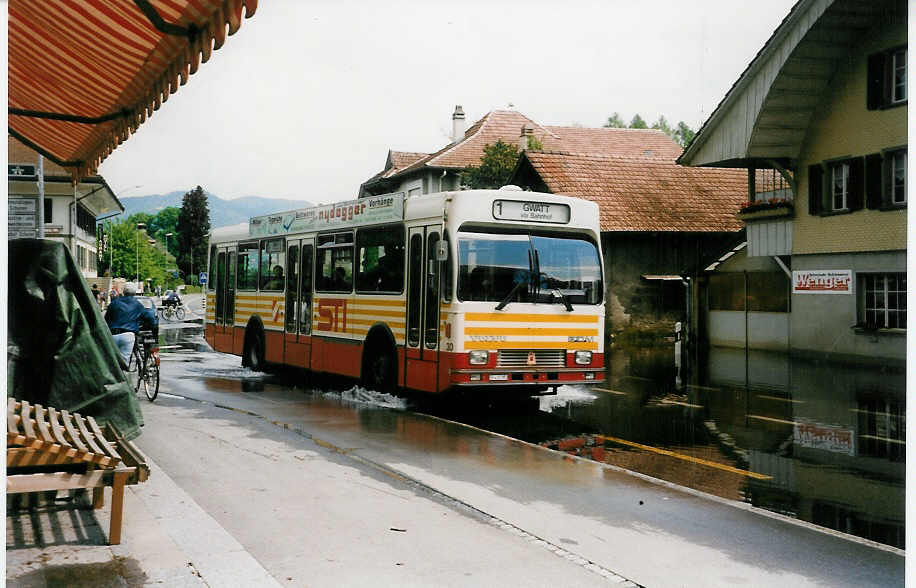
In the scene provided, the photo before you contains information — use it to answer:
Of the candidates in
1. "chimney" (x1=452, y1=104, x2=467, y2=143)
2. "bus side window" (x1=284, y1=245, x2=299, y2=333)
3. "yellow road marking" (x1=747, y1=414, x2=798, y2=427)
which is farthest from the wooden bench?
"chimney" (x1=452, y1=104, x2=467, y2=143)

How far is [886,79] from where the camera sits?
2288cm

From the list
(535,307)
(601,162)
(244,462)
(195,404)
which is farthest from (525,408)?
(601,162)

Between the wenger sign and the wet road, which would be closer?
the wet road

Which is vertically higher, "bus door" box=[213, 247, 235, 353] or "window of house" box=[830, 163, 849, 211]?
"window of house" box=[830, 163, 849, 211]

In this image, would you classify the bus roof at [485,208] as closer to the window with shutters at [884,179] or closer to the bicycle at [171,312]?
the window with shutters at [884,179]

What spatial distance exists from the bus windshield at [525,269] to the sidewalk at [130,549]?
20.3ft


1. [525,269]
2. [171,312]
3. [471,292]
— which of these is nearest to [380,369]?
[471,292]

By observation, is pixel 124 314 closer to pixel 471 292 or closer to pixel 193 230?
pixel 471 292

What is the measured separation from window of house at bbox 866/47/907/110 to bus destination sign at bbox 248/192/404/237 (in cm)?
1390

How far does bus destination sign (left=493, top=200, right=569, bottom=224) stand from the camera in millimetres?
12344

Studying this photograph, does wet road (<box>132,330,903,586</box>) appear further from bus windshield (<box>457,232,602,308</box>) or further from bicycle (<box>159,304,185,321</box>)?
bicycle (<box>159,304,185,321</box>)

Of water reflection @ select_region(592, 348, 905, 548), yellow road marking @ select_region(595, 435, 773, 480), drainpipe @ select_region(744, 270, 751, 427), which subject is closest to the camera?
water reflection @ select_region(592, 348, 905, 548)

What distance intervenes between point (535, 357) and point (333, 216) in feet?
16.1

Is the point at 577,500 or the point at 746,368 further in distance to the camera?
the point at 746,368
